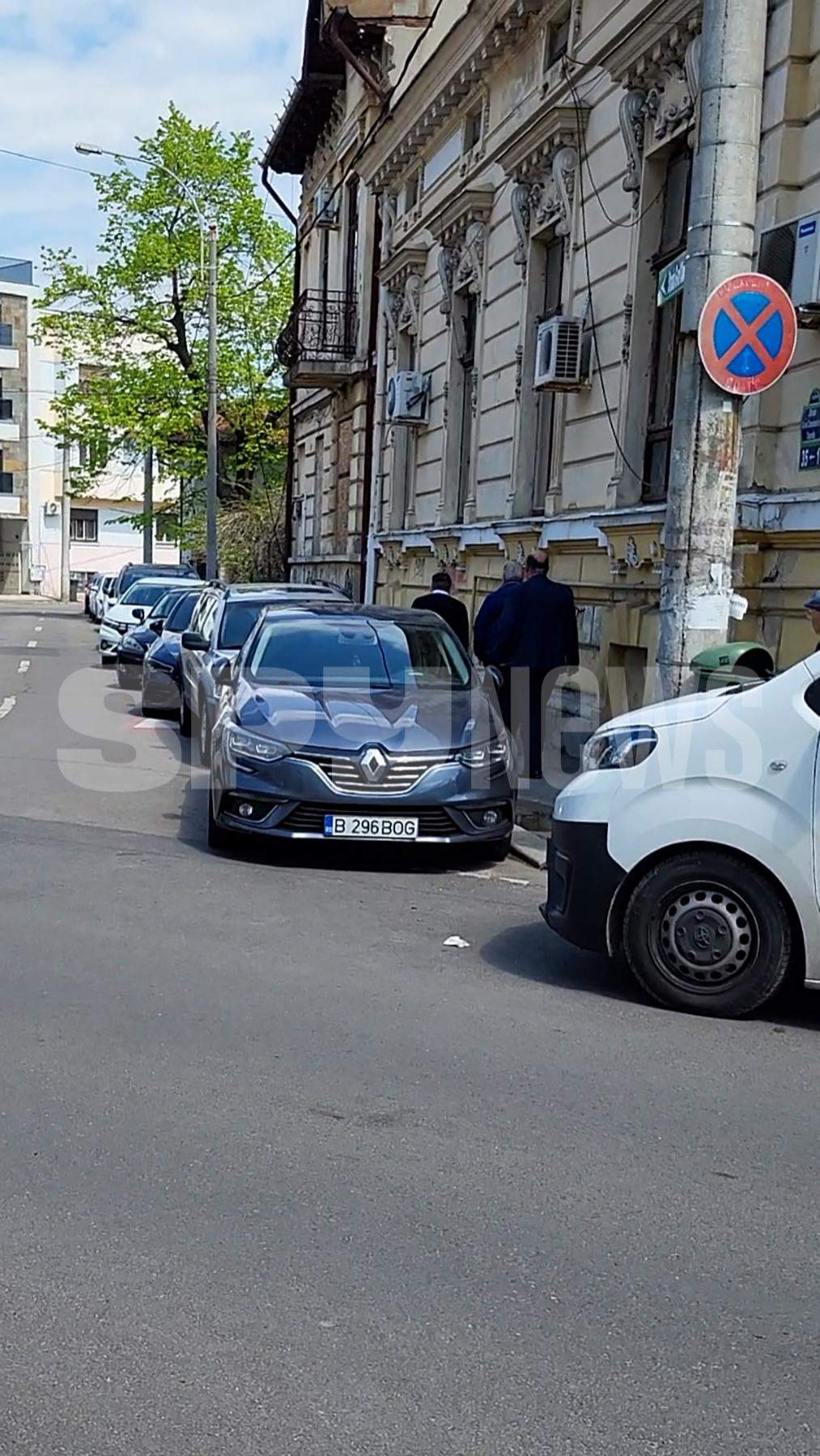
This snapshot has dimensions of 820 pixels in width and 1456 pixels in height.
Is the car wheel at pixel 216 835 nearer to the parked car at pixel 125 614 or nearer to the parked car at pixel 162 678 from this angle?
the parked car at pixel 162 678

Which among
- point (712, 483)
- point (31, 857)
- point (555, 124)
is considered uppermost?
point (555, 124)

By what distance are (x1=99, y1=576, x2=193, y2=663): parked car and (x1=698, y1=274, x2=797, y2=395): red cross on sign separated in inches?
732

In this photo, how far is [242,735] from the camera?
27.7ft

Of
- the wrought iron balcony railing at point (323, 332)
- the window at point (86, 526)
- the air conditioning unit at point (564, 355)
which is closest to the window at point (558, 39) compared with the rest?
the air conditioning unit at point (564, 355)

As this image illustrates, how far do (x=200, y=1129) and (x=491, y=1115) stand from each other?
2.97ft

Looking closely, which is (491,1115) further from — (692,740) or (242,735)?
(242,735)

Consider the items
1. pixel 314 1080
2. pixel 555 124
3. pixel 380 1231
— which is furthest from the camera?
pixel 555 124

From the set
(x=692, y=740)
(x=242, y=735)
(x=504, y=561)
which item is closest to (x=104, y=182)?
(x=504, y=561)

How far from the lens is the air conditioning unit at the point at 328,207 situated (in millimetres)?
28531

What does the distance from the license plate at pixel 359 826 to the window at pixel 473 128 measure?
1337 cm

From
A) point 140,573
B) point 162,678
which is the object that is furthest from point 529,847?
point 140,573

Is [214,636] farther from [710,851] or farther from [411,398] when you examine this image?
[411,398]

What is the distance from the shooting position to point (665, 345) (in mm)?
13172

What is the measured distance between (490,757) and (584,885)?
265 centimetres
